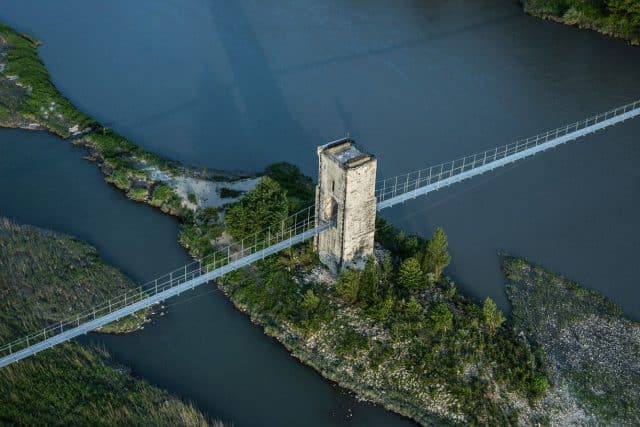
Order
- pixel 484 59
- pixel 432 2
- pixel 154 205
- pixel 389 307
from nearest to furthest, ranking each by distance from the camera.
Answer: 1. pixel 389 307
2. pixel 154 205
3. pixel 484 59
4. pixel 432 2

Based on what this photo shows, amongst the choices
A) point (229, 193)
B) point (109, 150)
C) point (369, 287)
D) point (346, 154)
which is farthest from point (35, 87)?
point (369, 287)

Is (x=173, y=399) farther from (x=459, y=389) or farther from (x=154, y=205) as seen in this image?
(x=154, y=205)

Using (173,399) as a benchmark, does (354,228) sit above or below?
above

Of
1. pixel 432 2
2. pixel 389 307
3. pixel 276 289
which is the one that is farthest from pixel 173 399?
pixel 432 2

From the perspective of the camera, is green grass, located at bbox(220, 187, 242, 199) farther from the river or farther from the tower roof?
the tower roof

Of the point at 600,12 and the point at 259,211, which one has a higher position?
the point at 600,12

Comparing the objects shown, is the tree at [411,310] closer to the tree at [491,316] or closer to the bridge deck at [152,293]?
the tree at [491,316]

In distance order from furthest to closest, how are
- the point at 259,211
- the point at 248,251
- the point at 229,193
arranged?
the point at 229,193
the point at 248,251
the point at 259,211

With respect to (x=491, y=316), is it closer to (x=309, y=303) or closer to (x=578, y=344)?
(x=578, y=344)
